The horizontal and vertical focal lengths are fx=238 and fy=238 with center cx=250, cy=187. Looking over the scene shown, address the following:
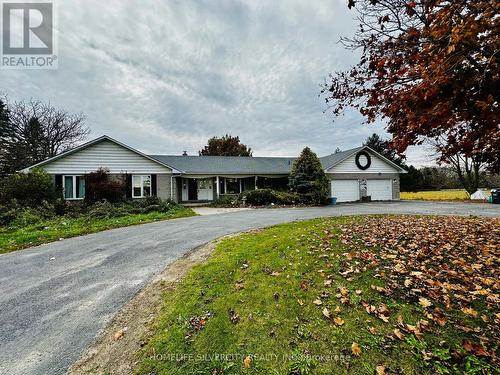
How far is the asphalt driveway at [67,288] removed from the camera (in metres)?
2.81

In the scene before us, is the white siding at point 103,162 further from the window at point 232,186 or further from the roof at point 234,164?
the window at point 232,186

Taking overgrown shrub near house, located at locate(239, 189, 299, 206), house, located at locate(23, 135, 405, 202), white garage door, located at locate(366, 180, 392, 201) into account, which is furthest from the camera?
white garage door, located at locate(366, 180, 392, 201)

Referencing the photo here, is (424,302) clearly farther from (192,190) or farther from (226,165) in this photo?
(226,165)

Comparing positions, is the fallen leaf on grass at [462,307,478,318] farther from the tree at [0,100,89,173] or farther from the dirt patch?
the tree at [0,100,89,173]

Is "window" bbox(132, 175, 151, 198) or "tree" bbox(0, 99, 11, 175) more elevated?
"tree" bbox(0, 99, 11, 175)

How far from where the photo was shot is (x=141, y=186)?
17.9 meters

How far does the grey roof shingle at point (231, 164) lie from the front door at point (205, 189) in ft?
5.04

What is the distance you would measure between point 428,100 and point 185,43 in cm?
1129

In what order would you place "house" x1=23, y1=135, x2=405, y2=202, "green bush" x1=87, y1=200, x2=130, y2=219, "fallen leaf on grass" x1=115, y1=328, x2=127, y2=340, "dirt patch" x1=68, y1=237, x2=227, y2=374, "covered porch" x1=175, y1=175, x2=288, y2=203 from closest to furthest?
"dirt patch" x1=68, y1=237, x2=227, y2=374
"fallen leaf on grass" x1=115, y1=328, x2=127, y2=340
"green bush" x1=87, y1=200, x2=130, y2=219
"house" x1=23, y1=135, x2=405, y2=202
"covered porch" x1=175, y1=175, x2=288, y2=203

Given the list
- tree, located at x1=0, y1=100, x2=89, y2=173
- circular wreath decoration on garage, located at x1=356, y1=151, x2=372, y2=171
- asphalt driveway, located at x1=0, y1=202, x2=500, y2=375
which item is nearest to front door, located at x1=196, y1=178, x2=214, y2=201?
circular wreath decoration on garage, located at x1=356, y1=151, x2=372, y2=171

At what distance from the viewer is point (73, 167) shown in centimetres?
1662

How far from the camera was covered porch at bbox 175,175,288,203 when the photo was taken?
22630 mm

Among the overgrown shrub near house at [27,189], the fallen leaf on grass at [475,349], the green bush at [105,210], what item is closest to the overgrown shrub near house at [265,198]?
the green bush at [105,210]

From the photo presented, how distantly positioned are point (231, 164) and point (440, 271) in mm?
21699
